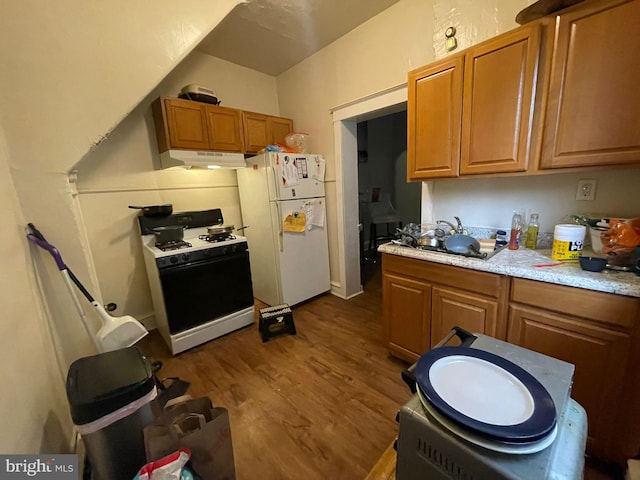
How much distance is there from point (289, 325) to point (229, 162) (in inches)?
69.0

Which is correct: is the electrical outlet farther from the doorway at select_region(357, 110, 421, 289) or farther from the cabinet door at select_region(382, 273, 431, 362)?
the doorway at select_region(357, 110, 421, 289)

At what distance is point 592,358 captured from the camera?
117 centimetres

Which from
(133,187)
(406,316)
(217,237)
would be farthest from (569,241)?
(133,187)

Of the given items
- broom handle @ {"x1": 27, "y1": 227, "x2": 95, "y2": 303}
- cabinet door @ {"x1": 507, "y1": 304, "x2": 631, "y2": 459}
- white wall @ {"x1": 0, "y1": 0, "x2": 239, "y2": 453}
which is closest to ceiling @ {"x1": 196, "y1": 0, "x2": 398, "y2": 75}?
white wall @ {"x1": 0, "y1": 0, "x2": 239, "y2": 453}

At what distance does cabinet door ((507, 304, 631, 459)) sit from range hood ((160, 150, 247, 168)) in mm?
2695

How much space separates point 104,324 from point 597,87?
A: 2974 mm

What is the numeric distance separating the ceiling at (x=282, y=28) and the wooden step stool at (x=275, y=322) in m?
2.46

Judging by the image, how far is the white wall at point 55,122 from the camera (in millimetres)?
1151

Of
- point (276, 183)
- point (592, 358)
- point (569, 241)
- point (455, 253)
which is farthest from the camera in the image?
point (276, 183)

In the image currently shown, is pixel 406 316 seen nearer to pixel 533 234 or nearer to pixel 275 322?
pixel 533 234

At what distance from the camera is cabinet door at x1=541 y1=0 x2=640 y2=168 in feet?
3.75

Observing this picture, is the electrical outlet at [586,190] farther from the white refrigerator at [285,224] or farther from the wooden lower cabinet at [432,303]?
the white refrigerator at [285,224]

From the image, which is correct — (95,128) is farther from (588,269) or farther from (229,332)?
(588,269)

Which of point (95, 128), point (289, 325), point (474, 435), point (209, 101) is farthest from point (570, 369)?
point (209, 101)
